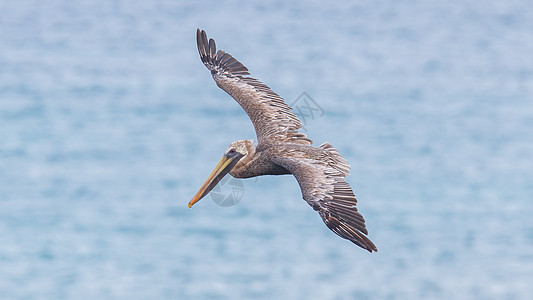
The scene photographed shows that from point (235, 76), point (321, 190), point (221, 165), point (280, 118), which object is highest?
point (235, 76)

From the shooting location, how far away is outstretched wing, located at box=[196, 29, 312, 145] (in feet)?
54.3

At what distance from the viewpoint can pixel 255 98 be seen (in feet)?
57.6

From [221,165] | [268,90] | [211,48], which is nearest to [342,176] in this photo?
[221,165]

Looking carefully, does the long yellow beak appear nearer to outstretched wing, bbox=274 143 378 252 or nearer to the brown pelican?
the brown pelican

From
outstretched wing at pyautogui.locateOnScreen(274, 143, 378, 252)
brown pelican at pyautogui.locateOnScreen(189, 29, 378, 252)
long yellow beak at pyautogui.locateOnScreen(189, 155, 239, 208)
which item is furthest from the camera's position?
long yellow beak at pyautogui.locateOnScreen(189, 155, 239, 208)

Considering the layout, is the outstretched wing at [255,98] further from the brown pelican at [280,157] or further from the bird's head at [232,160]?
the bird's head at [232,160]

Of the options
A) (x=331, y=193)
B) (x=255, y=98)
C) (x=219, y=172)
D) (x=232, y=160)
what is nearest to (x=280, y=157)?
(x=232, y=160)

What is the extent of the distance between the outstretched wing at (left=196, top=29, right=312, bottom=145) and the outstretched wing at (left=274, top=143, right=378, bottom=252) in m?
1.38

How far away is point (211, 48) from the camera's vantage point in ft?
62.3

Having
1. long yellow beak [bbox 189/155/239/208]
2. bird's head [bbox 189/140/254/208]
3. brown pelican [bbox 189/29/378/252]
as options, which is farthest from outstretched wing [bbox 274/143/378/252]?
Result: long yellow beak [bbox 189/155/239/208]

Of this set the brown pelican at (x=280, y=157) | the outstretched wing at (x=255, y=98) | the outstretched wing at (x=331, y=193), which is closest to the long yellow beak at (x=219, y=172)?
the brown pelican at (x=280, y=157)

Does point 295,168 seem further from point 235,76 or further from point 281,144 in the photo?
point 235,76

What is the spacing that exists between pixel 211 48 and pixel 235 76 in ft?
3.38

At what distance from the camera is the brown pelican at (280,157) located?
13.1 meters
